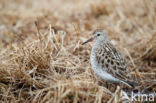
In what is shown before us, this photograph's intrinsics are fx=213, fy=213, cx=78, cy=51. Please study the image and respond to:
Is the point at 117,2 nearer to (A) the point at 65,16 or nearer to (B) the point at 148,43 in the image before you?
(A) the point at 65,16

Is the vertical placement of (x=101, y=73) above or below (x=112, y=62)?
below

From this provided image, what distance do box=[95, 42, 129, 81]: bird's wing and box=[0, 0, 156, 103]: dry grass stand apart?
1.17 ft

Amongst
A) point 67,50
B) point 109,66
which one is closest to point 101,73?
point 109,66

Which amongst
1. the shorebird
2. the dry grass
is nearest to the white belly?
the shorebird

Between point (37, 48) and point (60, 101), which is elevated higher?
point (37, 48)

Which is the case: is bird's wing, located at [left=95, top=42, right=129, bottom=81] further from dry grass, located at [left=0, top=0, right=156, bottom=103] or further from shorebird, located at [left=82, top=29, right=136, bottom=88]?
dry grass, located at [left=0, top=0, right=156, bottom=103]

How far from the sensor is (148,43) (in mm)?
5215

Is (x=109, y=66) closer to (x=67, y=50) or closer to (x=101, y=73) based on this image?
(x=101, y=73)

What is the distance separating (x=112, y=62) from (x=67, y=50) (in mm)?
1423

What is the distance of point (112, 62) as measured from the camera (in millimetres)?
3834

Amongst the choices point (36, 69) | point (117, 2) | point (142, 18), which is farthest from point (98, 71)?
point (117, 2)

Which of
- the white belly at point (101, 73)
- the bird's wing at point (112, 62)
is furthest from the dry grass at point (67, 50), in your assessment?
the bird's wing at point (112, 62)

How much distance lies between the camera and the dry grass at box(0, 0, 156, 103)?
11.4ft

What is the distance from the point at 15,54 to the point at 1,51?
692mm
